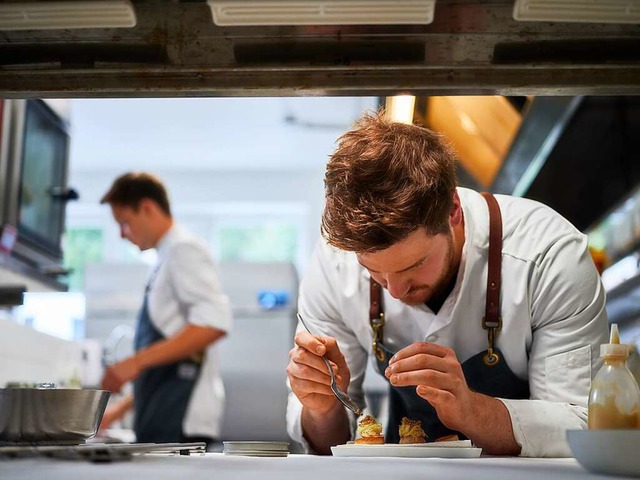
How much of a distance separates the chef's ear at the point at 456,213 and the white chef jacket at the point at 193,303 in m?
1.92

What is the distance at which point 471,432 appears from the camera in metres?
1.46

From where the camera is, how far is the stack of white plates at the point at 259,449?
1.33m

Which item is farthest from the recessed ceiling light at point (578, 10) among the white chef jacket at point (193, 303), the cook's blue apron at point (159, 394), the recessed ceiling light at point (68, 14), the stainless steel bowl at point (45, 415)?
the cook's blue apron at point (159, 394)

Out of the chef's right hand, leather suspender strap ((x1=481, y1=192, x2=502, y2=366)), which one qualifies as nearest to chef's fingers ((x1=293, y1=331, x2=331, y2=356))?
the chef's right hand

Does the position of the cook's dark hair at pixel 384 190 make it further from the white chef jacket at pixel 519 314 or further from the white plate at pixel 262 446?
the white plate at pixel 262 446

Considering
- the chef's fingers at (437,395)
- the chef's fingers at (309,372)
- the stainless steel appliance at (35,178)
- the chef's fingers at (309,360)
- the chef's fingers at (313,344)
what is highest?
the stainless steel appliance at (35,178)

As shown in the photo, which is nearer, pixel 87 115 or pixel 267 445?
pixel 267 445

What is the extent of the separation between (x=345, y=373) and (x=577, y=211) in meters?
2.03

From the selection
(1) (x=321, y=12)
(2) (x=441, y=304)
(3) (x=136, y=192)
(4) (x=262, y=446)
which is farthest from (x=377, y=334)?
(3) (x=136, y=192)

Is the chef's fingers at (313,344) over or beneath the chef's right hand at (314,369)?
over

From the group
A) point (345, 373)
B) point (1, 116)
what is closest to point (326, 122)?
point (1, 116)

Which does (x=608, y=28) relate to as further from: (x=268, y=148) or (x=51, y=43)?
(x=268, y=148)

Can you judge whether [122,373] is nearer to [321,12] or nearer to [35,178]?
[35,178]

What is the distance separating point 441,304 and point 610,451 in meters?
0.89
